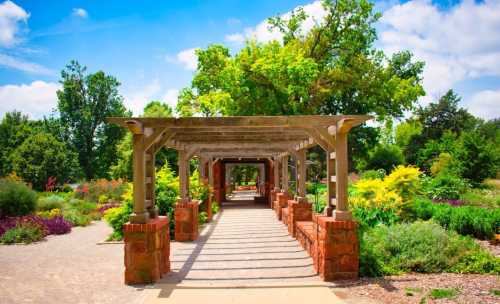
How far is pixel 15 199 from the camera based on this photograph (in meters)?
12.4

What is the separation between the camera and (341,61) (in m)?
24.3

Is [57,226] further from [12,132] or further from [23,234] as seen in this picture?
[12,132]

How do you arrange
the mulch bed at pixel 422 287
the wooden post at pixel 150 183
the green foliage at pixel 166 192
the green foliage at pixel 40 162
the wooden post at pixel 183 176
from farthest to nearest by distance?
the green foliage at pixel 40 162, the green foliage at pixel 166 192, the wooden post at pixel 183 176, the wooden post at pixel 150 183, the mulch bed at pixel 422 287

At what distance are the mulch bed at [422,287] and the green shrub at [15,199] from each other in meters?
10.7

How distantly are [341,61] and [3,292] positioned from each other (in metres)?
21.9

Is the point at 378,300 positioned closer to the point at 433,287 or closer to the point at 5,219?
the point at 433,287

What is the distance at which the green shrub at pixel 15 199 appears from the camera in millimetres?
12203

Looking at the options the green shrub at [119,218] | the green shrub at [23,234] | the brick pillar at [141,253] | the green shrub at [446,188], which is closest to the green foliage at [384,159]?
the green shrub at [446,188]

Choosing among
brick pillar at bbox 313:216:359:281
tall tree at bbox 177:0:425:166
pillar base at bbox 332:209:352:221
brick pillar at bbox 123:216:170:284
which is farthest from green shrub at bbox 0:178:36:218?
tall tree at bbox 177:0:425:166

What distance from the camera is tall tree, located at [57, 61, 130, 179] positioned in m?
41.7

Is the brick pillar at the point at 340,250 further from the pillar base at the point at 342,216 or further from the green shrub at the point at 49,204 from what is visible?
the green shrub at the point at 49,204

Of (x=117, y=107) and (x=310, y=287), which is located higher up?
(x=117, y=107)

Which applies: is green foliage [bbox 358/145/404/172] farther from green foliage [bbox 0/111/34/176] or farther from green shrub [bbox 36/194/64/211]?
green foliage [bbox 0/111/34/176]

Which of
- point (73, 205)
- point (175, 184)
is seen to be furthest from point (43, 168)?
point (175, 184)
